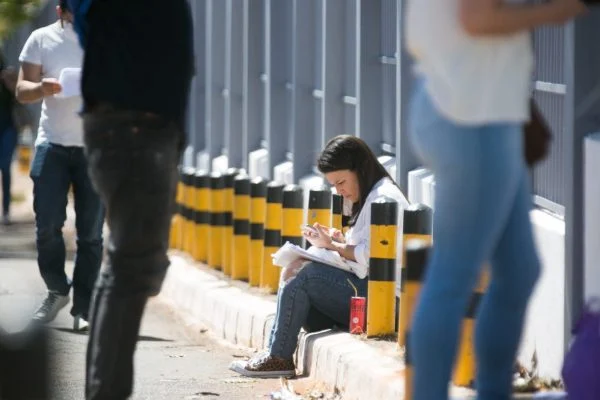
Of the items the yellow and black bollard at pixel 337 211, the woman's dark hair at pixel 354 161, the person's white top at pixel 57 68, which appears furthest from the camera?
the yellow and black bollard at pixel 337 211

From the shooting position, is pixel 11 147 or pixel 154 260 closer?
pixel 154 260

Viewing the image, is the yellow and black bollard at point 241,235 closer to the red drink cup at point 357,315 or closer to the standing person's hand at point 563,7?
the red drink cup at point 357,315

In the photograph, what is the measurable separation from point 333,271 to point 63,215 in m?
2.01

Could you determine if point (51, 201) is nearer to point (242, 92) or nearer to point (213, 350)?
point (213, 350)

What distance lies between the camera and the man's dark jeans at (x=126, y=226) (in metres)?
5.62

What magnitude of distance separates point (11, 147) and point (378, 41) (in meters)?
10.7

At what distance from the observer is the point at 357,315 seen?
28.9ft

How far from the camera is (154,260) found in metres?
5.70

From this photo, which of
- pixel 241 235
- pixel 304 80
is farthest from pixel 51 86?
pixel 304 80

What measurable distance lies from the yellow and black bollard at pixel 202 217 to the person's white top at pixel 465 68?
9859 mm

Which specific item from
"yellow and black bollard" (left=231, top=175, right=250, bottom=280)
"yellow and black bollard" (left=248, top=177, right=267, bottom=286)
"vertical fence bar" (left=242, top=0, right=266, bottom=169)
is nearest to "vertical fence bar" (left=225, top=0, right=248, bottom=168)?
"vertical fence bar" (left=242, top=0, right=266, bottom=169)

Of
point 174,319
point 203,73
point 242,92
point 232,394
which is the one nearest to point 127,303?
point 232,394

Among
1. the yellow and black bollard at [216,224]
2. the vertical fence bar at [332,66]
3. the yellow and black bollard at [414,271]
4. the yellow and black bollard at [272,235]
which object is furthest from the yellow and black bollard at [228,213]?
the yellow and black bollard at [414,271]

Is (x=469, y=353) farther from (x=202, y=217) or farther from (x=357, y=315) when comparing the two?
(x=202, y=217)
